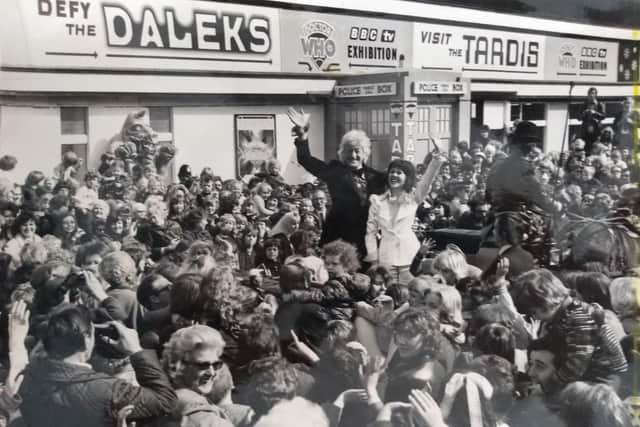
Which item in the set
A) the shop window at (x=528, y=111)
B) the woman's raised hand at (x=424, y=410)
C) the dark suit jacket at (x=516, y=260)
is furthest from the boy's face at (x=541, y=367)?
the shop window at (x=528, y=111)

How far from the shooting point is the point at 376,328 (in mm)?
2869

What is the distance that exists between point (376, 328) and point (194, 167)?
0.97m

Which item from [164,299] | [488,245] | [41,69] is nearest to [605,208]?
[488,245]

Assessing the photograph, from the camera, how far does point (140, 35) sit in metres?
2.54

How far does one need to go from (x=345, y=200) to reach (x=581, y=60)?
1304 mm

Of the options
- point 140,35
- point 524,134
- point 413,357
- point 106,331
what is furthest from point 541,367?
point 140,35

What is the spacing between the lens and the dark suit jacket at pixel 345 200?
111 inches

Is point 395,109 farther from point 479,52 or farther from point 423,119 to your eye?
point 479,52

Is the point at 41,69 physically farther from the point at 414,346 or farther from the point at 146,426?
the point at 414,346

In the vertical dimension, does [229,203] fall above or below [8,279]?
above

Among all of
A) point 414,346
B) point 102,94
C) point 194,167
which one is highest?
point 102,94

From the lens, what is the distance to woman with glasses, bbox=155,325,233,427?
2643 mm

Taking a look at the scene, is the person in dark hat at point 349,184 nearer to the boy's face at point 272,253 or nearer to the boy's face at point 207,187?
the boy's face at point 272,253

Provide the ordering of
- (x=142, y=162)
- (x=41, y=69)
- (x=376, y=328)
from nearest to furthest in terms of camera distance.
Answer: (x=41, y=69) → (x=142, y=162) → (x=376, y=328)
